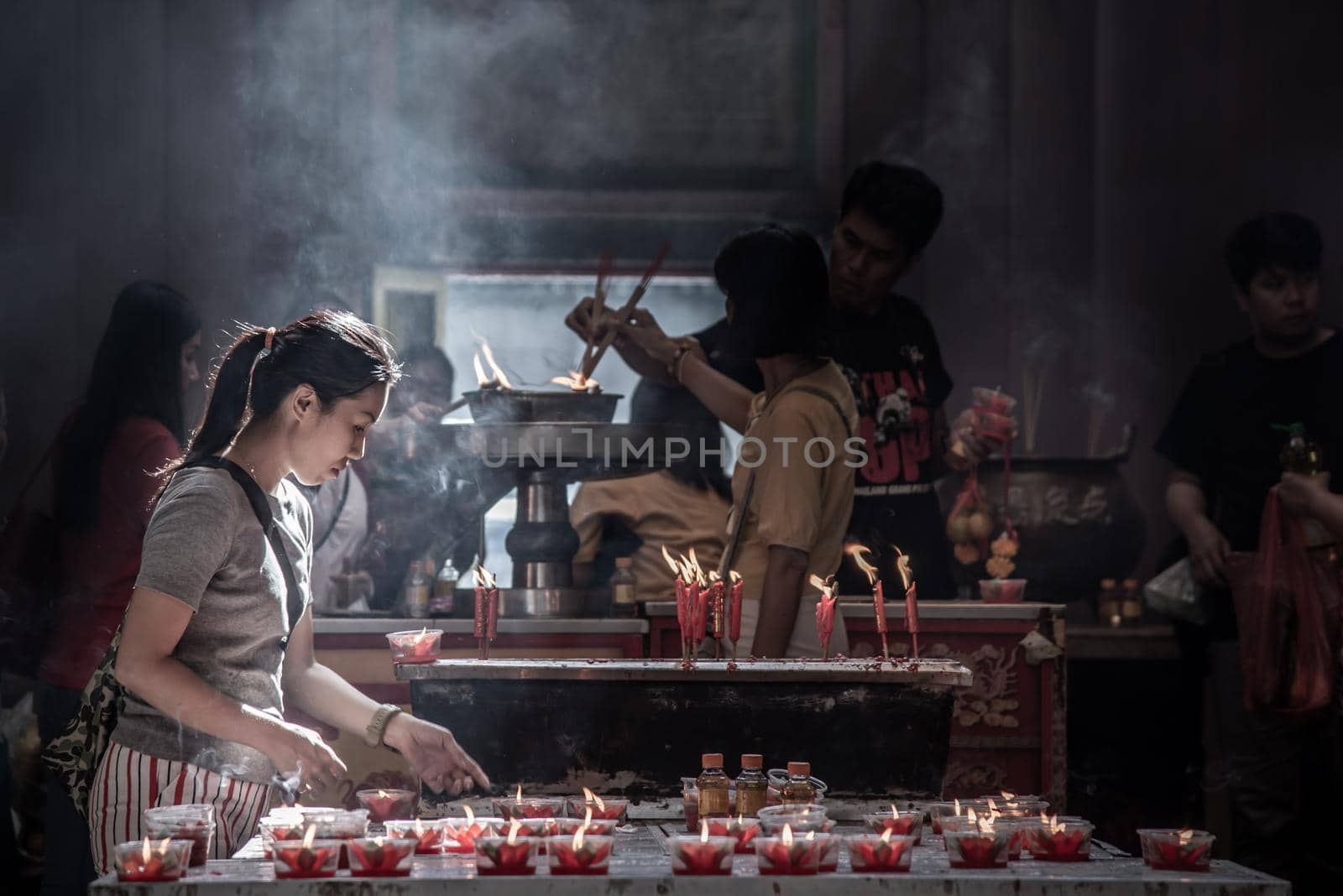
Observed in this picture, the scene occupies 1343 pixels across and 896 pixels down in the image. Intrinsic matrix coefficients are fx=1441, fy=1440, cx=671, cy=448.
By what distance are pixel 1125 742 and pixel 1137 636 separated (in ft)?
1.27

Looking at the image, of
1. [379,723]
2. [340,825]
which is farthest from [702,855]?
[379,723]

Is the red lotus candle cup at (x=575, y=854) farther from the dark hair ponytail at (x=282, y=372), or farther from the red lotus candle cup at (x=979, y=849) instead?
the dark hair ponytail at (x=282, y=372)

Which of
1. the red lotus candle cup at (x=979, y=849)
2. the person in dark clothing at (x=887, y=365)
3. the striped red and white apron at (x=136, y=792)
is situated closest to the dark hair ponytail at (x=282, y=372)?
the striped red and white apron at (x=136, y=792)

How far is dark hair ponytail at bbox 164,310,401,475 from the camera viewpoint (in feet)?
8.14

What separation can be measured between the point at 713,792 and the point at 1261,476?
2796mm

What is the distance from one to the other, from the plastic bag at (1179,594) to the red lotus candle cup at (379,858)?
326 cm

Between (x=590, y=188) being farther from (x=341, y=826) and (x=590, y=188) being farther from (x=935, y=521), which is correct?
(x=341, y=826)

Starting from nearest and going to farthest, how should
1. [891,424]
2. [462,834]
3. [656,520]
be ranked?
[462,834] → [891,424] → [656,520]

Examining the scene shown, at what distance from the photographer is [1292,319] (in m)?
4.47

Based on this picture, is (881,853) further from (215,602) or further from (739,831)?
(215,602)

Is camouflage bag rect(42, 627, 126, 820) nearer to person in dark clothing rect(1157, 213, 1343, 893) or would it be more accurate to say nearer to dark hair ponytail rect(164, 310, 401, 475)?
dark hair ponytail rect(164, 310, 401, 475)

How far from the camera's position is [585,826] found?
7.06ft

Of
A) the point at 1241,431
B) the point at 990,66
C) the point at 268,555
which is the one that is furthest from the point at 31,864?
the point at 990,66

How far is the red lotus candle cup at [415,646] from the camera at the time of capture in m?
2.83
